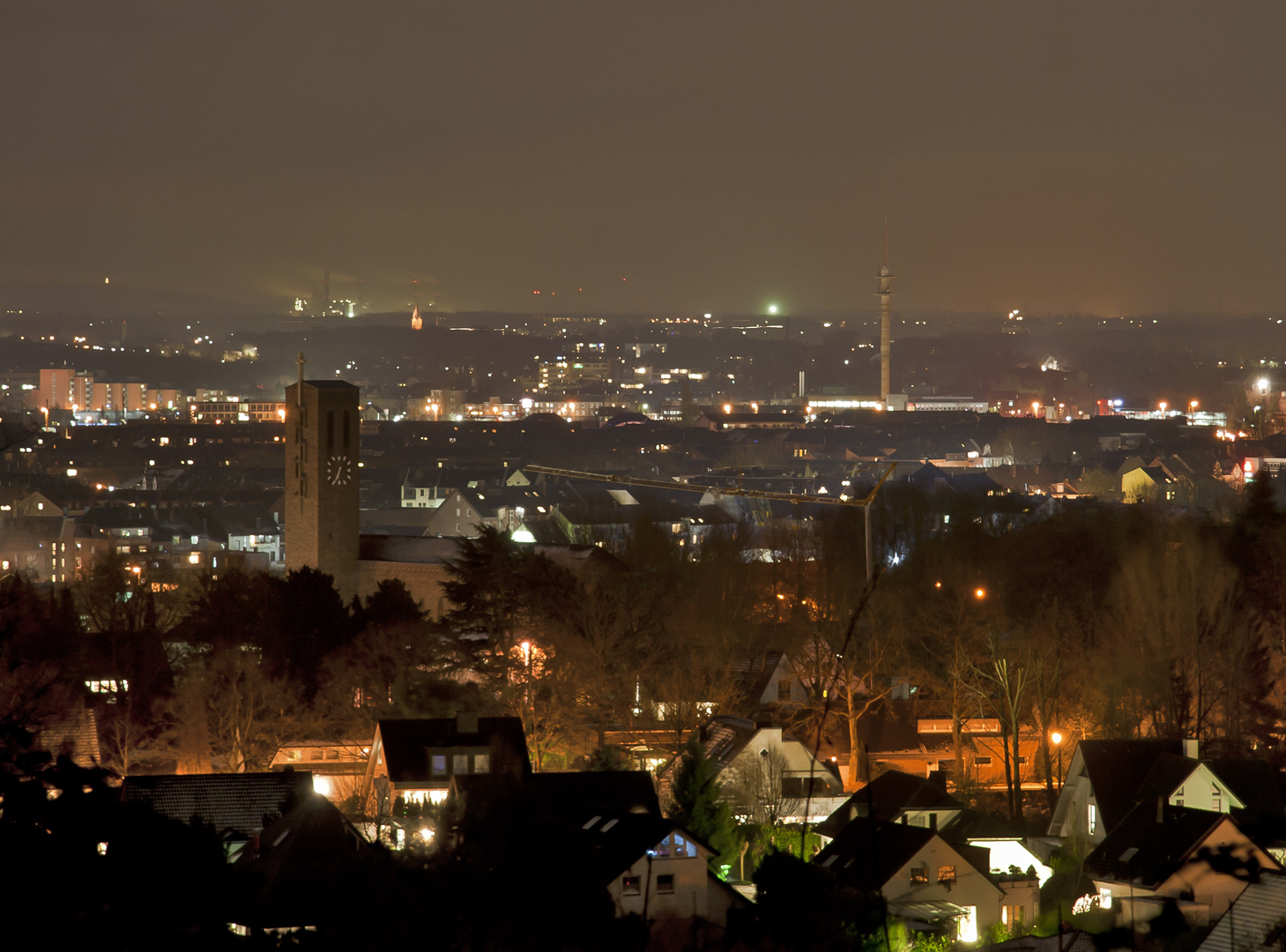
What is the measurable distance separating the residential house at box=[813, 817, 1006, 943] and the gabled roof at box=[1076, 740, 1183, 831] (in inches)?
82.9

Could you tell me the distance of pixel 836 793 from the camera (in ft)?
59.6

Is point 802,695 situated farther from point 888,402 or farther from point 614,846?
point 888,402

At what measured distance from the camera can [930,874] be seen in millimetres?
14266

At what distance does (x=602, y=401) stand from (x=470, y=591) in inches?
3539

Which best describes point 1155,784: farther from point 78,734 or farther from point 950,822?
point 78,734

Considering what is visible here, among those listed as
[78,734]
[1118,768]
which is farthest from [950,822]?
[78,734]

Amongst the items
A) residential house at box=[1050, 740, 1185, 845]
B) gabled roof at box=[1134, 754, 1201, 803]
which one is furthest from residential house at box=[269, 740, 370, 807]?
gabled roof at box=[1134, 754, 1201, 803]

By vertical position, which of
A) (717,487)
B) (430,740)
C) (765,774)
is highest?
Answer: (717,487)

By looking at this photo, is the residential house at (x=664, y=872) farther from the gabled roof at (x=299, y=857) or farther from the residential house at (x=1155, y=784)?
the residential house at (x=1155, y=784)

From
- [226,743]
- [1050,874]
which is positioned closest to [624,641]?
[226,743]

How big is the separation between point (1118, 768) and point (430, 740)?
23.9ft

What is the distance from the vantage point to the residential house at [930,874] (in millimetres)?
13938

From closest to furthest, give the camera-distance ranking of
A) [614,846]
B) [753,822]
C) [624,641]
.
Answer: [614,846], [753,822], [624,641]

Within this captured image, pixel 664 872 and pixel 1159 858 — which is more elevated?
pixel 664 872
